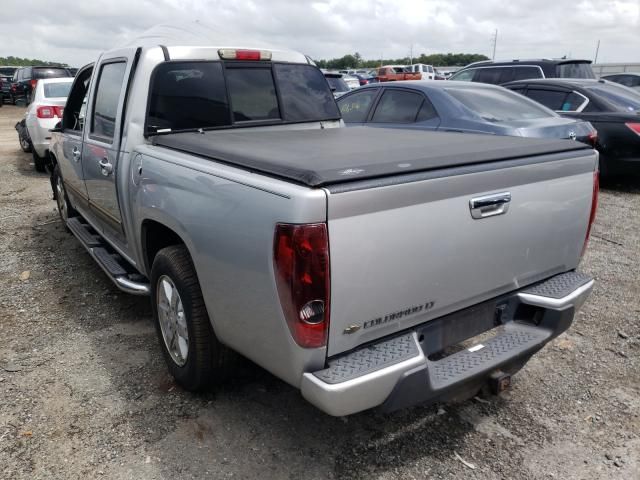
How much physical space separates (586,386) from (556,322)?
2.63 ft

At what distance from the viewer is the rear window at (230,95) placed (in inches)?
144

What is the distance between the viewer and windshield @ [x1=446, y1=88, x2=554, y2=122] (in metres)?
6.48

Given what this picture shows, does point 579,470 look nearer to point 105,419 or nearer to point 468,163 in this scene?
point 468,163

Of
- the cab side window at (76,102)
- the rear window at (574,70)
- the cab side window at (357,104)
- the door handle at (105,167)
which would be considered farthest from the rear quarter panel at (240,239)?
the rear window at (574,70)

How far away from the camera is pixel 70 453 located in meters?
2.70

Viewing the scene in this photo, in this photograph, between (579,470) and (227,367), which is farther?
(227,367)

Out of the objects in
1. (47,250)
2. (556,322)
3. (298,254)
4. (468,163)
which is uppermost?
(468,163)

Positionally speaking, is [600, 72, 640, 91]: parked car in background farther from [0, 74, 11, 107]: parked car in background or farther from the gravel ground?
[0, 74, 11, 107]: parked car in background

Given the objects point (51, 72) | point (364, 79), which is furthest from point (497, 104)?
point (364, 79)

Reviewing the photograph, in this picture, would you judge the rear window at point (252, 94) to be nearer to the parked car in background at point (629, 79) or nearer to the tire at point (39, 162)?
the tire at point (39, 162)

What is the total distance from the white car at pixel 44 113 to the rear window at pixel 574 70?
981cm

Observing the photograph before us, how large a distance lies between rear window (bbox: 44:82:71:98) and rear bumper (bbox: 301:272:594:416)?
10.2m

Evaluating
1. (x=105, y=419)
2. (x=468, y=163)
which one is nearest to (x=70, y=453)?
(x=105, y=419)

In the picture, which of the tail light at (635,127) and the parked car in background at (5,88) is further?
the parked car in background at (5,88)
